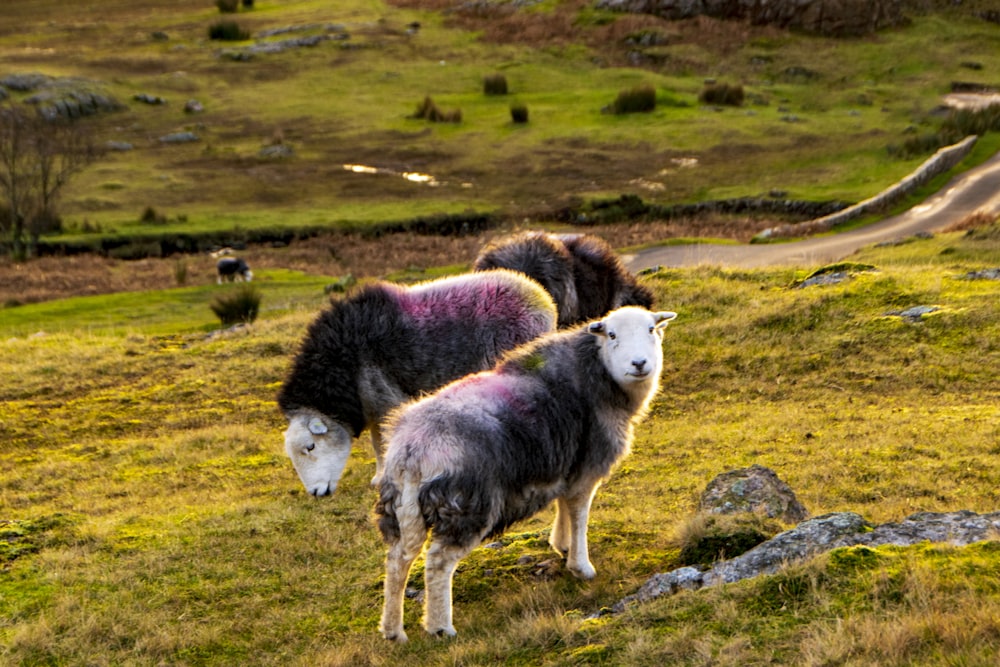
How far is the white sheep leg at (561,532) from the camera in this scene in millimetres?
8648

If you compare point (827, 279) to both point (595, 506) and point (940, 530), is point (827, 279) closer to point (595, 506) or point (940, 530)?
point (595, 506)

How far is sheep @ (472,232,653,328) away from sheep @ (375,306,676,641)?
464 cm

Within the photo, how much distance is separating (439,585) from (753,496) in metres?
2.95

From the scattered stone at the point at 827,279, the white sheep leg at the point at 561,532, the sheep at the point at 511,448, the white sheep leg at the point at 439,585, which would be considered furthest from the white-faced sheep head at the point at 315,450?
the scattered stone at the point at 827,279

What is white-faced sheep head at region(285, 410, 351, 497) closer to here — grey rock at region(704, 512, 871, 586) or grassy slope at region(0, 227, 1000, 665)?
grassy slope at region(0, 227, 1000, 665)

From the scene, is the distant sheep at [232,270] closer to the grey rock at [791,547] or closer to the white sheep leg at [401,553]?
the white sheep leg at [401,553]

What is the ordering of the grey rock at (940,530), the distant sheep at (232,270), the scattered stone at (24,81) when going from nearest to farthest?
the grey rock at (940,530) → the distant sheep at (232,270) → the scattered stone at (24,81)

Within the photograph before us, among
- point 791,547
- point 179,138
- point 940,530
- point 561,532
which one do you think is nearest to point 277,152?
point 179,138

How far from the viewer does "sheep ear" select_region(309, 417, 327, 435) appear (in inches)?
420

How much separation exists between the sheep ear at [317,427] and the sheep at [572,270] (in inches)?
145

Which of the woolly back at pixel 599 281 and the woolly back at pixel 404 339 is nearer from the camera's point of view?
the woolly back at pixel 404 339

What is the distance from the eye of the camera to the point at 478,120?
54.5 m

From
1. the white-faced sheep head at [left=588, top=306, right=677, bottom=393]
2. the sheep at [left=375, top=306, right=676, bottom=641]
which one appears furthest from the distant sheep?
the white-faced sheep head at [left=588, top=306, right=677, bottom=393]

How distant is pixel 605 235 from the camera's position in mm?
35531
